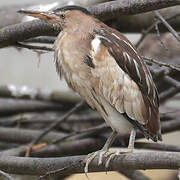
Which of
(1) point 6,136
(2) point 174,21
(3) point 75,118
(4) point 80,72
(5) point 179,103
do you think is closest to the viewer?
(4) point 80,72

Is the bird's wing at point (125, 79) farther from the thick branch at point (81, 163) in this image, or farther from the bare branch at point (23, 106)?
the bare branch at point (23, 106)

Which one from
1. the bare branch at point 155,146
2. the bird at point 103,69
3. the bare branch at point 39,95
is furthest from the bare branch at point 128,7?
the bare branch at point 39,95

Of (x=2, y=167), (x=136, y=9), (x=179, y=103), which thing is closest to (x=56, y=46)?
(x=136, y=9)

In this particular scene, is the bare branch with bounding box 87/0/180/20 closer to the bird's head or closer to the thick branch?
the bird's head

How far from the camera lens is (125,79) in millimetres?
1615

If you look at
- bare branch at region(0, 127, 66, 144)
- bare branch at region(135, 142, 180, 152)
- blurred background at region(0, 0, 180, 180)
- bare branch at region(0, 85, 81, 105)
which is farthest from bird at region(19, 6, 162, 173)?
blurred background at region(0, 0, 180, 180)

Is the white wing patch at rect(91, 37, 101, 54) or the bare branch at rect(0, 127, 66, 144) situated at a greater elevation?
the white wing patch at rect(91, 37, 101, 54)

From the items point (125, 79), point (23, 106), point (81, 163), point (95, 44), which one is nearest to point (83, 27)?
point (95, 44)

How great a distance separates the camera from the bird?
1598 millimetres

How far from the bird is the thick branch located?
0.13 ft

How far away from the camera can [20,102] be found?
277cm

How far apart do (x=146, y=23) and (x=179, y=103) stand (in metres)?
1.83

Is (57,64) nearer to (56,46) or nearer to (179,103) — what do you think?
(56,46)

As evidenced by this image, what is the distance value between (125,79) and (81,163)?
0.28 meters
